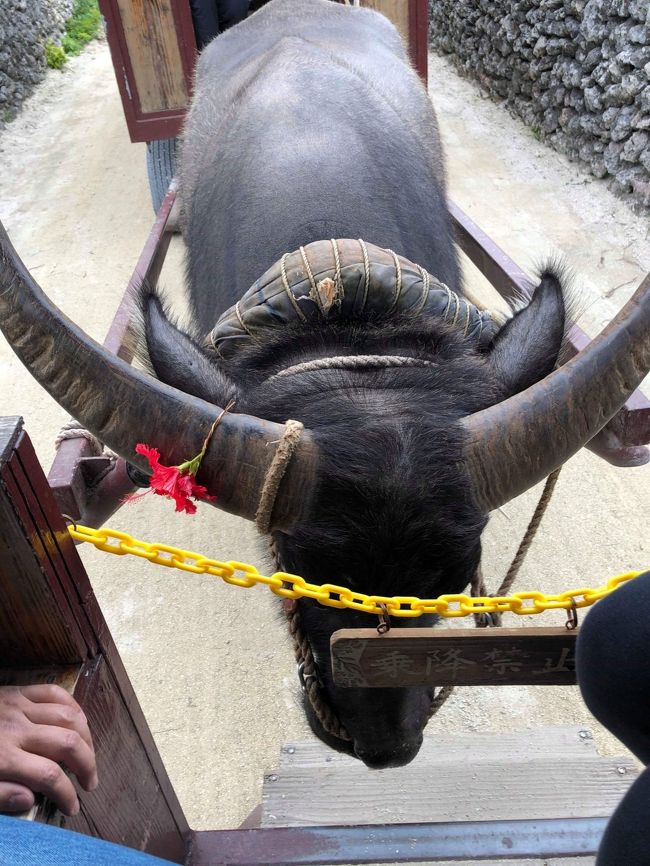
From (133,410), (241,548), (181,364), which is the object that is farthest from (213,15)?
(133,410)

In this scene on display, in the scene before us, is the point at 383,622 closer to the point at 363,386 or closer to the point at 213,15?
the point at 363,386

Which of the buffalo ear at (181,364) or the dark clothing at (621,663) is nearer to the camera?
the dark clothing at (621,663)

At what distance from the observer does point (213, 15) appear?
17.4ft

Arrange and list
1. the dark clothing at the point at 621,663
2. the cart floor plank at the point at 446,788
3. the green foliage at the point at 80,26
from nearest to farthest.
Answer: the dark clothing at the point at 621,663
the cart floor plank at the point at 446,788
the green foliage at the point at 80,26

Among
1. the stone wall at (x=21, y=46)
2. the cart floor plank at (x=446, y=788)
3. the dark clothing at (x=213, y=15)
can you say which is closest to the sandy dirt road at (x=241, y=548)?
the cart floor plank at (x=446, y=788)

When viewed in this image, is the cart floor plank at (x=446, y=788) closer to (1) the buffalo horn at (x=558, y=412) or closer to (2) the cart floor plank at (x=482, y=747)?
(2) the cart floor plank at (x=482, y=747)

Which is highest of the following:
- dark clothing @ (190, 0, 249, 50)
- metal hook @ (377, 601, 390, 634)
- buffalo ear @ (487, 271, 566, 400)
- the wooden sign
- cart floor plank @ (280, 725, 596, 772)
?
dark clothing @ (190, 0, 249, 50)

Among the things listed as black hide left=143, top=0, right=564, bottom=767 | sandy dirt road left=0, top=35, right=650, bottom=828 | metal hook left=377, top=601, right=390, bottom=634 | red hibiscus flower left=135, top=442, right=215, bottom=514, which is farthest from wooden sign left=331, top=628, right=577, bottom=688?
sandy dirt road left=0, top=35, right=650, bottom=828

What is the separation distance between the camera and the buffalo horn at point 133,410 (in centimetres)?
146

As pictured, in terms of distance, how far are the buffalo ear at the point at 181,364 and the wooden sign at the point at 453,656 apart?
0.70 meters

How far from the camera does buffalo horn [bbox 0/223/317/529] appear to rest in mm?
1460

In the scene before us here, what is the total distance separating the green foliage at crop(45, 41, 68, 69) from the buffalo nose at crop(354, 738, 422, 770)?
12.0m

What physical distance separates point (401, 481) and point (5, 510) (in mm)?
815

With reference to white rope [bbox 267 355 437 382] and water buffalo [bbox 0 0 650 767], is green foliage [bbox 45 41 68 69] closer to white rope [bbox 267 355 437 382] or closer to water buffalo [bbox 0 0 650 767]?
water buffalo [bbox 0 0 650 767]
